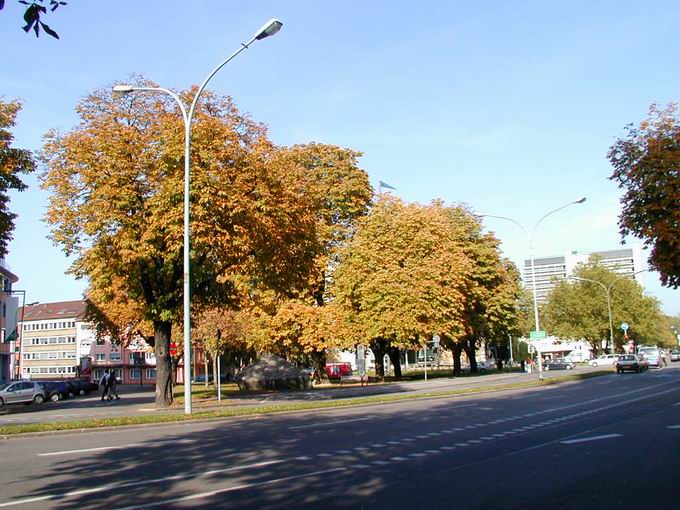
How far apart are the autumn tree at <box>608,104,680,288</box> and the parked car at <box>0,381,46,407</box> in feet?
124

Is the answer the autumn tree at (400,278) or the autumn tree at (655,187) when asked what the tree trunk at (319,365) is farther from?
the autumn tree at (655,187)

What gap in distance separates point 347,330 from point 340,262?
602 cm

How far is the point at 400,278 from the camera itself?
4456 centimetres

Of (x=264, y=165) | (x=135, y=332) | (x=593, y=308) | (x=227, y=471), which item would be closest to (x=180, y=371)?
(x=135, y=332)

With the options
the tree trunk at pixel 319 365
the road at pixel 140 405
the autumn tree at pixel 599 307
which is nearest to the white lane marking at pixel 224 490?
the road at pixel 140 405

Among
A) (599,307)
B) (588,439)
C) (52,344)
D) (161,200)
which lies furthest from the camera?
(52,344)

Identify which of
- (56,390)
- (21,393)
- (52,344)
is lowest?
(56,390)

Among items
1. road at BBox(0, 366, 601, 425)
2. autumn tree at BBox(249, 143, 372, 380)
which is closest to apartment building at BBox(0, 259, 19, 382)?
road at BBox(0, 366, 601, 425)

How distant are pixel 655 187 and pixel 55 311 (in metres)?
116

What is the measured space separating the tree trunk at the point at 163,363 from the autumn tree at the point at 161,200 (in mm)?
43

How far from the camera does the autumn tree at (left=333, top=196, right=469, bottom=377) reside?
4362 centimetres

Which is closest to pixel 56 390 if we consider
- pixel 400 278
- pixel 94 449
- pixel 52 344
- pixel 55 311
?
pixel 400 278

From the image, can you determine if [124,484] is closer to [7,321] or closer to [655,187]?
[655,187]

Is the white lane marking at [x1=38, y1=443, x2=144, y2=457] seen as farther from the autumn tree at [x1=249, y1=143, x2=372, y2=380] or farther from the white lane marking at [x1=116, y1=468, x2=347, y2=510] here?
the autumn tree at [x1=249, y1=143, x2=372, y2=380]
